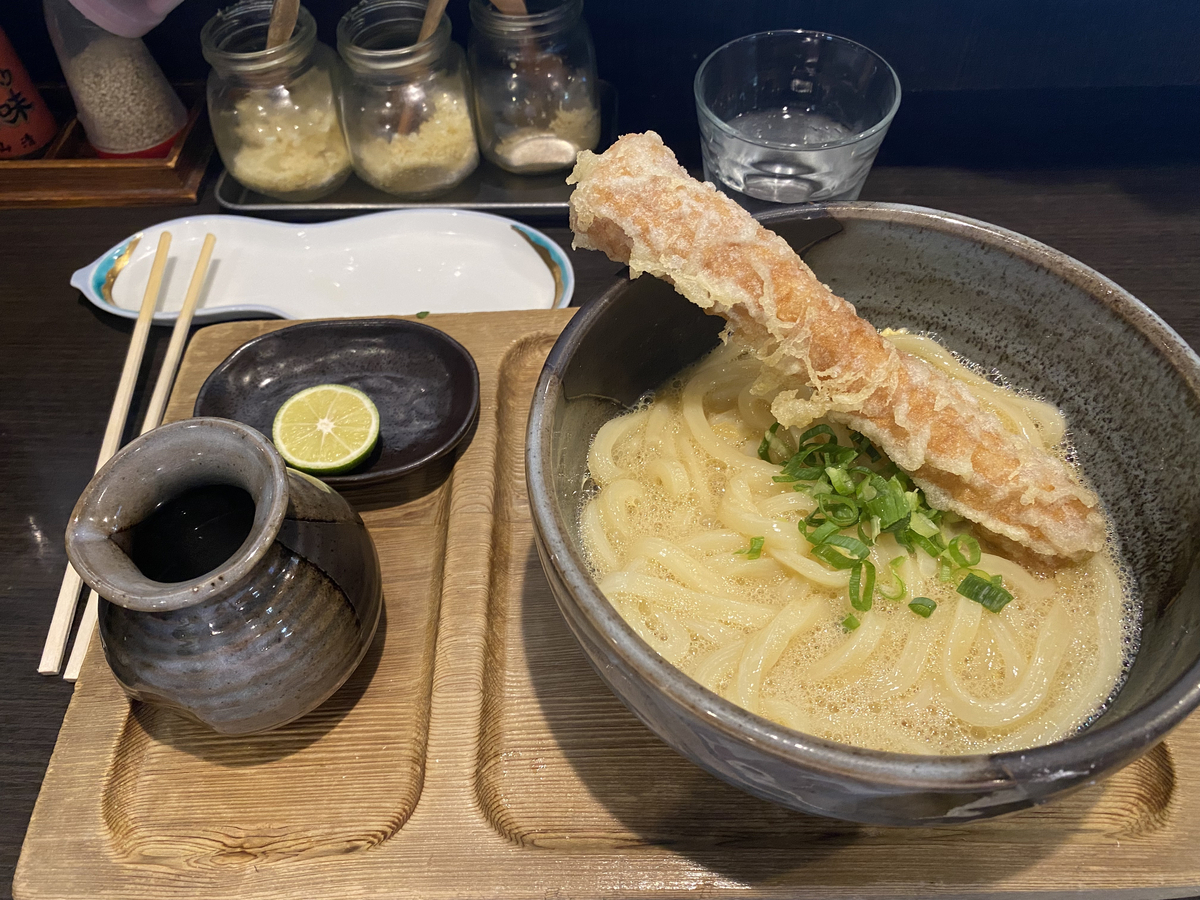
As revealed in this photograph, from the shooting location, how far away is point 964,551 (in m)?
1.31

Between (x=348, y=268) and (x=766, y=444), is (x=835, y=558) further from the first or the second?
(x=348, y=268)

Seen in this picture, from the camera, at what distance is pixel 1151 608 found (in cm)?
122

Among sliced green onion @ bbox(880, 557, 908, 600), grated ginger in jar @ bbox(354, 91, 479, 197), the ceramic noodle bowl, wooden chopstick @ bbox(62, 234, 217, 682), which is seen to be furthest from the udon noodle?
grated ginger in jar @ bbox(354, 91, 479, 197)

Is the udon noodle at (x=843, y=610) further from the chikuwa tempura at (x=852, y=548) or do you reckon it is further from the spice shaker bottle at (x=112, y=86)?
the spice shaker bottle at (x=112, y=86)

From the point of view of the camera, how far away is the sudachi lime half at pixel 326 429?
1655mm

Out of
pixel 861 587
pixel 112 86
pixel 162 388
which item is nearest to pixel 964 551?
pixel 861 587

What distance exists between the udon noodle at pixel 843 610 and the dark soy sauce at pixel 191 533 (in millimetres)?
610

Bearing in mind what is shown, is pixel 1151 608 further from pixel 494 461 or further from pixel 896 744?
pixel 494 461

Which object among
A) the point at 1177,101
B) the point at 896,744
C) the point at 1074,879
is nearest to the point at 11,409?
the point at 896,744

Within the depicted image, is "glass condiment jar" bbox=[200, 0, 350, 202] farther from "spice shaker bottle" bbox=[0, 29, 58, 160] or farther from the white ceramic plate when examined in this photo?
"spice shaker bottle" bbox=[0, 29, 58, 160]

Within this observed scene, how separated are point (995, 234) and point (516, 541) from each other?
108cm

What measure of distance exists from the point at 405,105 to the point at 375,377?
119 cm

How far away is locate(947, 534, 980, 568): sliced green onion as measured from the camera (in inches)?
50.5

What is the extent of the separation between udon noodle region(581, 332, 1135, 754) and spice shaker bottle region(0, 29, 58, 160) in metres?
2.73
